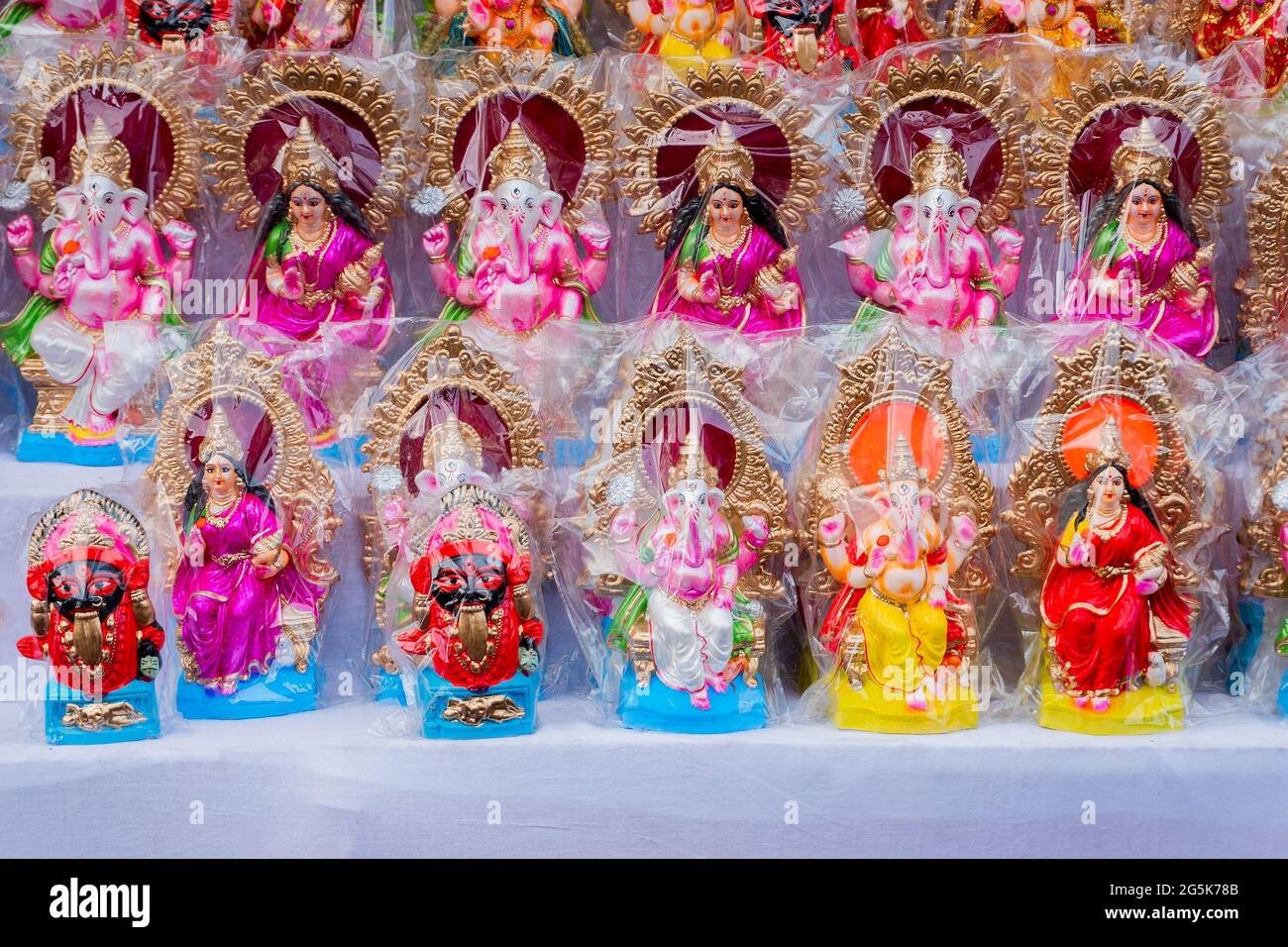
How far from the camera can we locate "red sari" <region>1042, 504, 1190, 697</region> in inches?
138

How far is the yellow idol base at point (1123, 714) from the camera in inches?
138

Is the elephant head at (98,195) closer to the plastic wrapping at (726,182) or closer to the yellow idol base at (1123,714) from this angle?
the plastic wrapping at (726,182)

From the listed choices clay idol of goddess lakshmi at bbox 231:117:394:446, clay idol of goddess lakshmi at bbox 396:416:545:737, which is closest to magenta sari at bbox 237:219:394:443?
clay idol of goddess lakshmi at bbox 231:117:394:446

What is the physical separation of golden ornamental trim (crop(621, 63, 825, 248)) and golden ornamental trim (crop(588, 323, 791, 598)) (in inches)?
21.5

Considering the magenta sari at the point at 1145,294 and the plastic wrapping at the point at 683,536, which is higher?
the magenta sari at the point at 1145,294

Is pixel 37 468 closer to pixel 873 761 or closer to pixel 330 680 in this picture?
pixel 330 680

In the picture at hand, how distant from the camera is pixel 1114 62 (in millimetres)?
4012

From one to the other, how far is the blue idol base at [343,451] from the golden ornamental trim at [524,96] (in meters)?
0.60

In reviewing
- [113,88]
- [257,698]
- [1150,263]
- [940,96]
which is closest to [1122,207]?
[1150,263]

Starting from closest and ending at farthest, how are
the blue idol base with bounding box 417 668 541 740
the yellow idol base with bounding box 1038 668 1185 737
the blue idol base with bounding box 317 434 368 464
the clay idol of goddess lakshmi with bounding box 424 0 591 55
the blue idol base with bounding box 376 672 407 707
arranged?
1. the blue idol base with bounding box 417 668 541 740
2. the yellow idol base with bounding box 1038 668 1185 737
3. the blue idol base with bounding box 376 672 407 707
4. the blue idol base with bounding box 317 434 368 464
5. the clay idol of goddess lakshmi with bounding box 424 0 591 55

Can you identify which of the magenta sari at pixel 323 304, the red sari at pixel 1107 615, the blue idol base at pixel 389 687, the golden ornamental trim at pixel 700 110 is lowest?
the blue idol base at pixel 389 687

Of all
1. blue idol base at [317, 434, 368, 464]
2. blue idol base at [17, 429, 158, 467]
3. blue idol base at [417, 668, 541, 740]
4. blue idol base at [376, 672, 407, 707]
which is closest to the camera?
blue idol base at [417, 668, 541, 740]

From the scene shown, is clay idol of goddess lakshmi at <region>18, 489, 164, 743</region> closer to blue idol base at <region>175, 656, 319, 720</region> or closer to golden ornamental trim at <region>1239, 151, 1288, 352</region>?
blue idol base at <region>175, 656, 319, 720</region>

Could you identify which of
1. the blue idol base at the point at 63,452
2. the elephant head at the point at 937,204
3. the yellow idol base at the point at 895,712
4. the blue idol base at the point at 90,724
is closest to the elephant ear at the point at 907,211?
the elephant head at the point at 937,204
